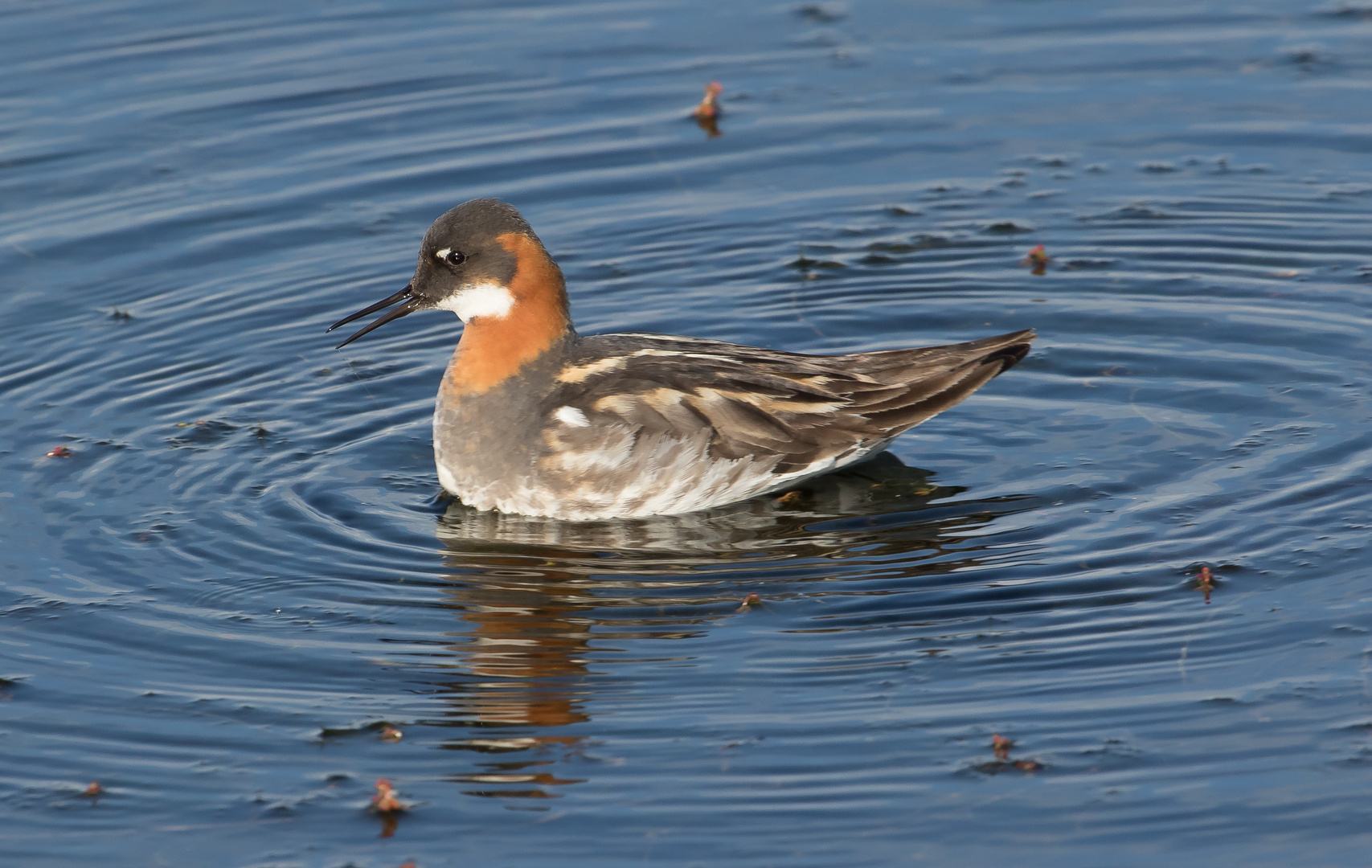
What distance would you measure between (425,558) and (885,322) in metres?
4.18

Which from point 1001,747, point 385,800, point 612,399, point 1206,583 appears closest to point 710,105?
point 612,399

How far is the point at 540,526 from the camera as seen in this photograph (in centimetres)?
977

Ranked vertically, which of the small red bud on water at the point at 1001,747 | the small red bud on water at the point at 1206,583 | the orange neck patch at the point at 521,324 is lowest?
the small red bud on water at the point at 1001,747

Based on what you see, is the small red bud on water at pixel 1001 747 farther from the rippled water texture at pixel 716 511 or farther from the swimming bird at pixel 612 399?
the swimming bird at pixel 612 399

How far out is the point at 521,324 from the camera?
10.0 meters

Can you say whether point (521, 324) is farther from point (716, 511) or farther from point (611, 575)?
point (611, 575)

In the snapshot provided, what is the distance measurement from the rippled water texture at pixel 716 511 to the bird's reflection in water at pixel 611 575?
0.03 metres

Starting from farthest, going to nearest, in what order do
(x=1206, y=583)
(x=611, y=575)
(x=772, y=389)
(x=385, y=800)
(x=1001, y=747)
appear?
(x=772, y=389) < (x=611, y=575) < (x=1206, y=583) < (x=1001, y=747) < (x=385, y=800)

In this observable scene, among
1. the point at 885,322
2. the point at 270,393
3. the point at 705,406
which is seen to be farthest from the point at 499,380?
the point at 885,322

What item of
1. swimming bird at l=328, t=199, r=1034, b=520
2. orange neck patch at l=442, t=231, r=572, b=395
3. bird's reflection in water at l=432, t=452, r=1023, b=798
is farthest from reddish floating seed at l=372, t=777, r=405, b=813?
orange neck patch at l=442, t=231, r=572, b=395

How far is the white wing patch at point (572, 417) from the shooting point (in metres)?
9.72

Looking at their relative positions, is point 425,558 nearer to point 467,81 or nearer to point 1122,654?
point 1122,654

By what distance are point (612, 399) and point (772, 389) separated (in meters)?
0.91

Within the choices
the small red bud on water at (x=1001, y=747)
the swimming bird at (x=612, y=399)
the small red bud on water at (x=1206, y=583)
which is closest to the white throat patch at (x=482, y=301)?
the swimming bird at (x=612, y=399)
